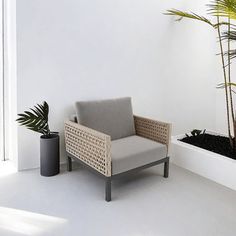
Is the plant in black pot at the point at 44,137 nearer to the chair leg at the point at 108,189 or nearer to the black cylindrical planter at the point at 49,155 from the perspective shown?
the black cylindrical planter at the point at 49,155

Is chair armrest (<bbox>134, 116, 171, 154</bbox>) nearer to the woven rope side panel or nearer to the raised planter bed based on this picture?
the woven rope side panel

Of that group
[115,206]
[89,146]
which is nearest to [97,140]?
[89,146]

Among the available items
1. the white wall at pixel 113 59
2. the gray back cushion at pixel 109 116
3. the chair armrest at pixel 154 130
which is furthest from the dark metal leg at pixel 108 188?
the white wall at pixel 113 59

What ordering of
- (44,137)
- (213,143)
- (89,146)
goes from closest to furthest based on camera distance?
(89,146)
(44,137)
(213,143)

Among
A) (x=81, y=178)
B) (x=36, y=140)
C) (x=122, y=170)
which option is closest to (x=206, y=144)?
(x=122, y=170)

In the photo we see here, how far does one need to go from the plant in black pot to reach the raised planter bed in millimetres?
1442

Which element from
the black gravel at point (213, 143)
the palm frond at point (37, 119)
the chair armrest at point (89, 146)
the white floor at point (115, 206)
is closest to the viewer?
the white floor at point (115, 206)

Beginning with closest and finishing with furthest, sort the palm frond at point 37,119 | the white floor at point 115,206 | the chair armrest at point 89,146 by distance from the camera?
the white floor at point 115,206, the chair armrest at point 89,146, the palm frond at point 37,119

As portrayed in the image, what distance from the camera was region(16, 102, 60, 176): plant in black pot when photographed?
2674 mm

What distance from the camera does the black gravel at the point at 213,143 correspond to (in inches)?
118

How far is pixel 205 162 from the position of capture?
2.94m

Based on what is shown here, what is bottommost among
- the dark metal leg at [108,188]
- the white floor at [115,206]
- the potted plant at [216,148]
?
the white floor at [115,206]

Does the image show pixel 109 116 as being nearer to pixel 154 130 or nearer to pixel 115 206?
pixel 154 130

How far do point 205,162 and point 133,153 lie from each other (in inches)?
37.0
